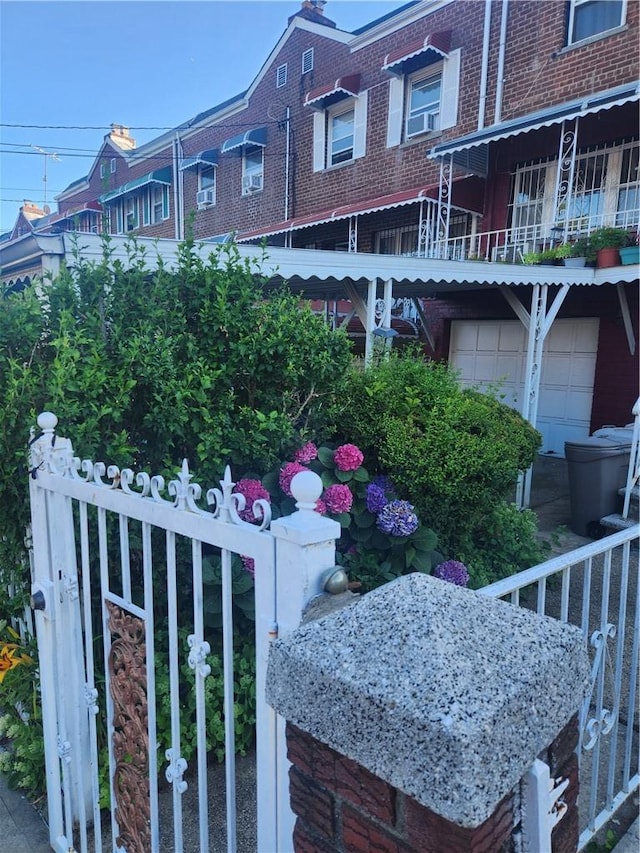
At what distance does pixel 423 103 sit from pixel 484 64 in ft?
5.28

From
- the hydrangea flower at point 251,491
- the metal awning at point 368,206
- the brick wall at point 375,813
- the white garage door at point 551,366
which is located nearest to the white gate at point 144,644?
the brick wall at point 375,813

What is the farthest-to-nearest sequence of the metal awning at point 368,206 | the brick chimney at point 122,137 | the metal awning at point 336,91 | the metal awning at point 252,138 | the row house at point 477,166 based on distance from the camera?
1. the brick chimney at point 122,137
2. the metal awning at point 252,138
3. the metal awning at point 336,91
4. the metal awning at point 368,206
5. the row house at point 477,166

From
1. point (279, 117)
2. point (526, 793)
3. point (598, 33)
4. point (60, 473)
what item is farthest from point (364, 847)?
point (279, 117)

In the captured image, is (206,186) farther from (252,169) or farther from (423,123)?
(423,123)

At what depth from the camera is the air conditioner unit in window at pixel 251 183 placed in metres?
16.3

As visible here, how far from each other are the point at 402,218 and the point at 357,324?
7.95 feet

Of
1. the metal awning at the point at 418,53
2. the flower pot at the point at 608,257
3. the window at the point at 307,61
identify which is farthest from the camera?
the window at the point at 307,61

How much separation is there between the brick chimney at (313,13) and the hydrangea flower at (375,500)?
1520 cm

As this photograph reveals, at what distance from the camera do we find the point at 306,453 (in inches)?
118

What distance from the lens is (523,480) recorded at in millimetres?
6727

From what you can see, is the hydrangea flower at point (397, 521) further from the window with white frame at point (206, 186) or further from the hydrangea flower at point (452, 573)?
the window with white frame at point (206, 186)

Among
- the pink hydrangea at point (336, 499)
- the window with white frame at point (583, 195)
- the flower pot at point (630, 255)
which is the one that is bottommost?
the pink hydrangea at point (336, 499)

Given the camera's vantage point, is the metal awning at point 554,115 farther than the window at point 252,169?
No

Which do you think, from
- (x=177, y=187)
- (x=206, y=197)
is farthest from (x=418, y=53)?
(x=177, y=187)
